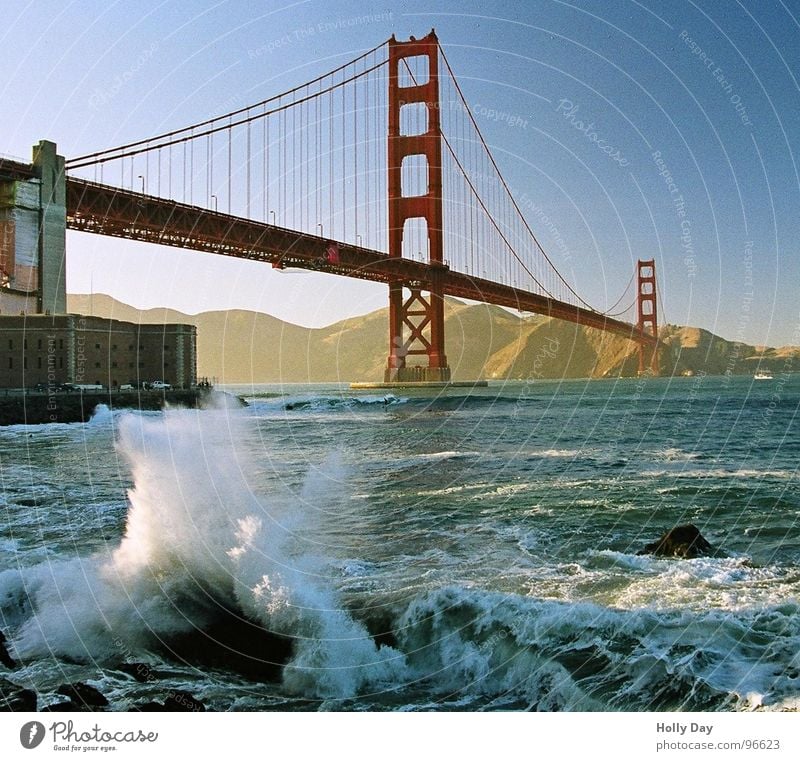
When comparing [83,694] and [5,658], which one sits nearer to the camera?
[83,694]

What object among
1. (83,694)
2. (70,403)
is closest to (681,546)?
(83,694)

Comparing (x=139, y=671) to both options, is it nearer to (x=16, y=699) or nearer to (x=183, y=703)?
(x=183, y=703)

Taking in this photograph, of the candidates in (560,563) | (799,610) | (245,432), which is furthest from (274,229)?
(799,610)

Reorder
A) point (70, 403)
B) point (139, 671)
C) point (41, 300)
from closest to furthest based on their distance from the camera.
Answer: point (139, 671)
point (41, 300)
point (70, 403)

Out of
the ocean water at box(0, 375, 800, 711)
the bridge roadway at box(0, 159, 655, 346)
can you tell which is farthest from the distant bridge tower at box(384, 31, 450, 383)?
the ocean water at box(0, 375, 800, 711)

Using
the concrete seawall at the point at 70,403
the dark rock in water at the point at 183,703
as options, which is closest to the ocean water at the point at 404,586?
the dark rock in water at the point at 183,703

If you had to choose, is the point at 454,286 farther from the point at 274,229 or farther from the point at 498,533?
the point at 498,533
